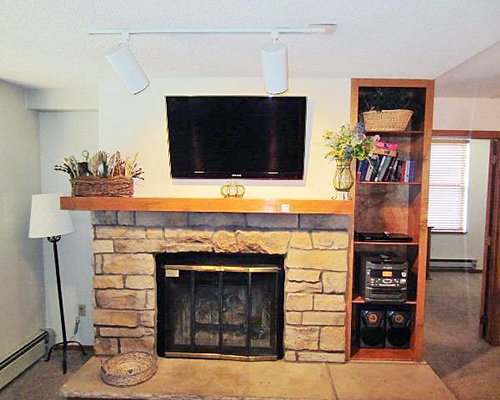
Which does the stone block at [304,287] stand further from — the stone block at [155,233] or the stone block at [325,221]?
the stone block at [155,233]

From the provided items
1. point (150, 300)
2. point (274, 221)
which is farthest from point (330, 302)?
point (150, 300)

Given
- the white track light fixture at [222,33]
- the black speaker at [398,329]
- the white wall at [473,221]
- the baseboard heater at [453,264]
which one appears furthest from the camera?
the baseboard heater at [453,264]

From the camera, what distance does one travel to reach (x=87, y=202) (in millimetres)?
2678

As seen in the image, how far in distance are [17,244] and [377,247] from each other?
2.86 m

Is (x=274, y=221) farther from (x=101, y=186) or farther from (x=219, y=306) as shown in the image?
(x=101, y=186)

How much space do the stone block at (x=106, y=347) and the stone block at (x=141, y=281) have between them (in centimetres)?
44

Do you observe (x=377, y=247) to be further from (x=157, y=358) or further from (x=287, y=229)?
(x=157, y=358)

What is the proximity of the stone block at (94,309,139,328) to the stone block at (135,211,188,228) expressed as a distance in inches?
26.7

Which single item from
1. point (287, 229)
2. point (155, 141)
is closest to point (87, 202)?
point (155, 141)

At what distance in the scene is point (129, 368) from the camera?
2646 millimetres

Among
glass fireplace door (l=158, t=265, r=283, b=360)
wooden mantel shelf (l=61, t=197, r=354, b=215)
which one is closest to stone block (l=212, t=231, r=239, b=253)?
glass fireplace door (l=158, t=265, r=283, b=360)

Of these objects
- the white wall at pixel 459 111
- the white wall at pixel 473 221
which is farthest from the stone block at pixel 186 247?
the white wall at pixel 473 221

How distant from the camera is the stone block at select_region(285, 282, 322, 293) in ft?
9.16

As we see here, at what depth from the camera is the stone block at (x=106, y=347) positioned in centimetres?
288
